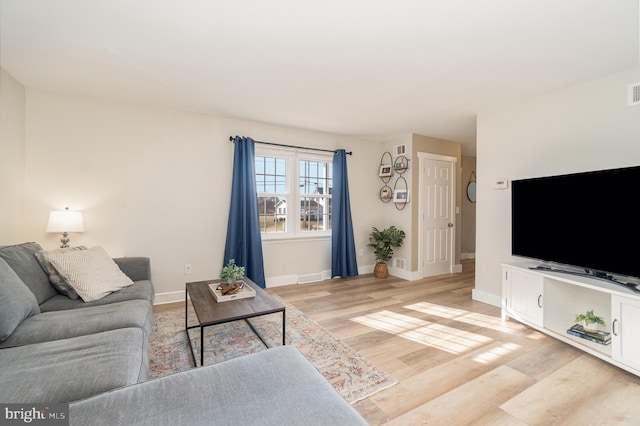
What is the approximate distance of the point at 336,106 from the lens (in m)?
3.34

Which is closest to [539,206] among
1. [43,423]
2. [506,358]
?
[506,358]

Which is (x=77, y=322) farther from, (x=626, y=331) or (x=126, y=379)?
(x=626, y=331)

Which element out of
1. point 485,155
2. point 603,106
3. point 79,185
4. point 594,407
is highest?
point 603,106

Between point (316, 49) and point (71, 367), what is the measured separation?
240cm

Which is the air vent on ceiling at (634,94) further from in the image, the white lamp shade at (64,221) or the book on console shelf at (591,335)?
the white lamp shade at (64,221)

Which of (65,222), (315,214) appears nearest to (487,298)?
(315,214)

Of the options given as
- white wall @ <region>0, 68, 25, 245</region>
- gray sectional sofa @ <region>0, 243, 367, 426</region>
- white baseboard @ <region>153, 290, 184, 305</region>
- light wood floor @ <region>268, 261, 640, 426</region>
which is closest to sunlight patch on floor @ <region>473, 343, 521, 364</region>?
light wood floor @ <region>268, 261, 640, 426</region>

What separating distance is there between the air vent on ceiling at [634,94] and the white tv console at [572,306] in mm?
1516

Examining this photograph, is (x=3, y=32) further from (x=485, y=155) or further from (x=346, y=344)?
(x=485, y=155)

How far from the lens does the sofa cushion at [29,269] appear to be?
1.95 m

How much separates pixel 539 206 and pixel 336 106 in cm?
236

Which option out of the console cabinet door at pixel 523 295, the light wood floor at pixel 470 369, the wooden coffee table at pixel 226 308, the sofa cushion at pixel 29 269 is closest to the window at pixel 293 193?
the light wood floor at pixel 470 369

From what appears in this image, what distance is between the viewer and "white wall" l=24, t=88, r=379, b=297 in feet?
9.63

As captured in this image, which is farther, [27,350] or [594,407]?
[594,407]
